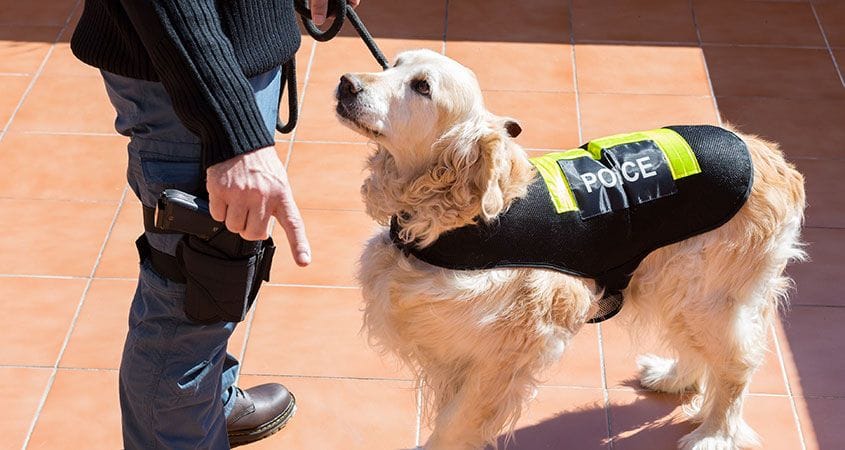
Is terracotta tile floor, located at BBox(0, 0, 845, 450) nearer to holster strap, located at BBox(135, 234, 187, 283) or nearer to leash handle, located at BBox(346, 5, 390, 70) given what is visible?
holster strap, located at BBox(135, 234, 187, 283)

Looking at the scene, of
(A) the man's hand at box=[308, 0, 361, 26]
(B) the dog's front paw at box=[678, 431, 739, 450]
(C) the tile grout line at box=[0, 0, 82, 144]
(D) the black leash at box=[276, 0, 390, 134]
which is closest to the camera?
(D) the black leash at box=[276, 0, 390, 134]

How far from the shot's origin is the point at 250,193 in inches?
73.2

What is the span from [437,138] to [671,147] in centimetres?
64

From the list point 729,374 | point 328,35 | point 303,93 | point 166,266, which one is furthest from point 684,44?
point 166,266

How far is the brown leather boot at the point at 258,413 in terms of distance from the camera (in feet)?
9.70

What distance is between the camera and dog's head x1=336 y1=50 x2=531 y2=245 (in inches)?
91.1

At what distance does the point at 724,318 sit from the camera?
108 inches

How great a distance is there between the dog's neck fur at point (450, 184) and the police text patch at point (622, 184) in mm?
147

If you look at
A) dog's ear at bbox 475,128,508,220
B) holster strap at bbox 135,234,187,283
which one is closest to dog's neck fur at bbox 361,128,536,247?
dog's ear at bbox 475,128,508,220

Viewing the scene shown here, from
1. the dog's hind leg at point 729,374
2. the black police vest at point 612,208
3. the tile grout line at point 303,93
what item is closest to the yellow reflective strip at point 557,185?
the black police vest at point 612,208

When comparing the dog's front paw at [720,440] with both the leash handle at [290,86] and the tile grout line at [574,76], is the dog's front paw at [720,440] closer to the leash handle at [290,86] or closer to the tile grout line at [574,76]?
the leash handle at [290,86]

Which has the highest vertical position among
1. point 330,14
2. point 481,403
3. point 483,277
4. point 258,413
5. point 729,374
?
point 330,14

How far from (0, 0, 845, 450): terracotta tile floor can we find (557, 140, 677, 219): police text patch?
884 mm

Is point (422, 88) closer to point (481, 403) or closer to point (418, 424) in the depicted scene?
point (481, 403)
